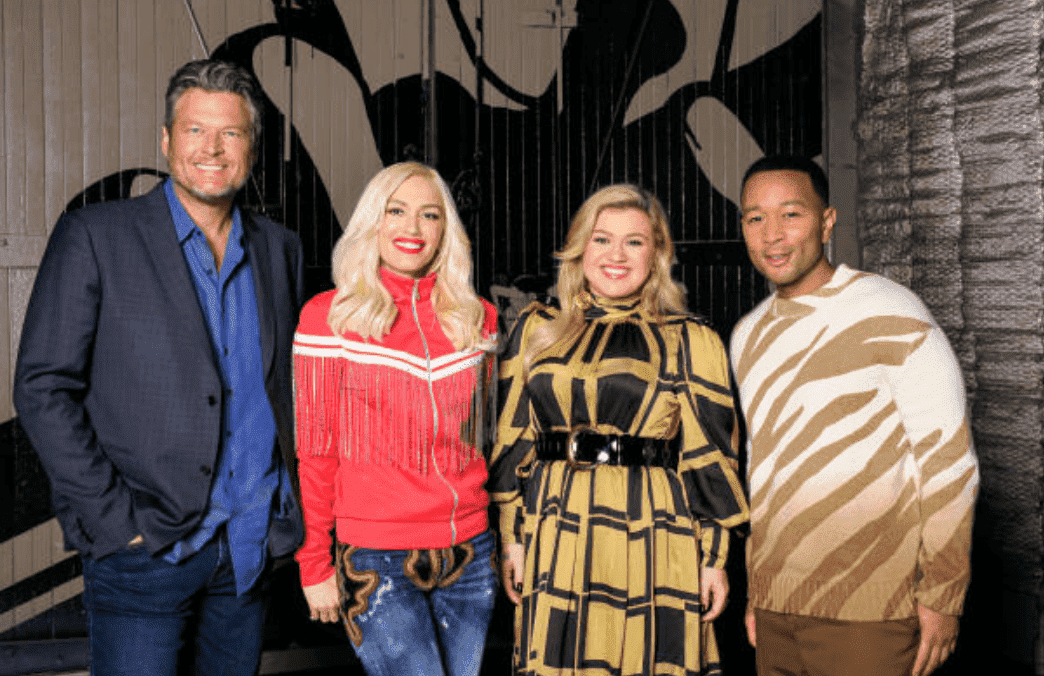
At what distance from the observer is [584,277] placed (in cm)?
252

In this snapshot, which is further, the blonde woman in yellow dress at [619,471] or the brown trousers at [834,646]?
the blonde woman in yellow dress at [619,471]

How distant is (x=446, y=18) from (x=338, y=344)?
7.61 ft

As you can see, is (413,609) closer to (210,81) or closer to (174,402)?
(174,402)

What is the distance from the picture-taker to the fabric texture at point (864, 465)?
6.55 feet

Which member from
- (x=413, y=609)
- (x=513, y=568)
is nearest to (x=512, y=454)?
(x=513, y=568)

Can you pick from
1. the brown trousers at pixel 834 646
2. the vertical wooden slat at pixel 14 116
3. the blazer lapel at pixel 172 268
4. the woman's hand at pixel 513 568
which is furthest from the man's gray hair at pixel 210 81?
the brown trousers at pixel 834 646

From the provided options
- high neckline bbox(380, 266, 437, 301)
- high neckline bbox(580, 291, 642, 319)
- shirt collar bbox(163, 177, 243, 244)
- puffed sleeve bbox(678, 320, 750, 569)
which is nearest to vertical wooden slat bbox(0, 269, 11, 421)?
shirt collar bbox(163, 177, 243, 244)

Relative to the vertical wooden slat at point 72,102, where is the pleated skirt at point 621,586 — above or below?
below

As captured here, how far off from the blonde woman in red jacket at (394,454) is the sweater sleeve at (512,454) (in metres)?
0.19

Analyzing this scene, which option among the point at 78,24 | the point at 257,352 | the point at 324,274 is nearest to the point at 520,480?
the point at 257,352

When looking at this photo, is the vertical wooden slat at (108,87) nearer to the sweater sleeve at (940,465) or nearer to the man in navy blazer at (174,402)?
the man in navy blazer at (174,402)

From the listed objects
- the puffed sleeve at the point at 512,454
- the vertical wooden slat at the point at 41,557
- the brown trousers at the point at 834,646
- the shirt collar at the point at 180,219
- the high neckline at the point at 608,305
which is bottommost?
the vertical wooden slat at the point at 41,557

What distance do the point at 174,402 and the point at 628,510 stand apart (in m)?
1.20

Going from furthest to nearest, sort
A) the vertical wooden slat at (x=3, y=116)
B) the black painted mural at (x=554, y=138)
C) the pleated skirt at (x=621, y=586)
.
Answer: the black painted mural at (x=554, y=138) < the vertical wooden slat at (x=3, y=116) < the pleated skirt at (x=621, y=586)
